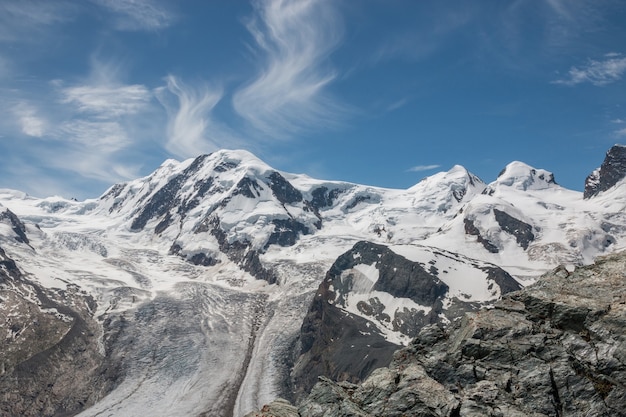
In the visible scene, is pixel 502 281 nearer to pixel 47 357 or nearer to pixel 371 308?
pixel 371 308

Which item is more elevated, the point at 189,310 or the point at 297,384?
the point at 189,310

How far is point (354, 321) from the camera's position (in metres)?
158

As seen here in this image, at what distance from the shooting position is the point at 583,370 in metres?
21.4

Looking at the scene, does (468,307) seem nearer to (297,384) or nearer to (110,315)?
(297,384)

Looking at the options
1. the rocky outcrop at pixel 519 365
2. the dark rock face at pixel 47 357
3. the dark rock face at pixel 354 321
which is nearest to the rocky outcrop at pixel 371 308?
the dark rock face at pixel 354 321

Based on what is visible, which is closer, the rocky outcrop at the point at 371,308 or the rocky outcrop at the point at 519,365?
the rocky outcrop at the point at 519,365

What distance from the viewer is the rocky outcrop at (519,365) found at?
20.8m

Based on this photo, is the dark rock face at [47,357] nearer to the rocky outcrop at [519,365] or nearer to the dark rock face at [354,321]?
the dark rock face at [354,321]

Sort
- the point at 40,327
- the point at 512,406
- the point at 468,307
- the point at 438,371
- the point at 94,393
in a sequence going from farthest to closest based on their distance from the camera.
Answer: the point at 40,327
the point at 468,307
the point at 94,393
the point at 438,371
the point at 512,406

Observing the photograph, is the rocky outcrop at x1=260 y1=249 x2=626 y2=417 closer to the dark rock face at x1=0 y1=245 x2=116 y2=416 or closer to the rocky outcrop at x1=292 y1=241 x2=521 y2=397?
the rocky outcrop at x1=292 y1=241 x2=521 y2=397

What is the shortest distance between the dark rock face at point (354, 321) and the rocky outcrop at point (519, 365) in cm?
9989

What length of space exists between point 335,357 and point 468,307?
140 feet

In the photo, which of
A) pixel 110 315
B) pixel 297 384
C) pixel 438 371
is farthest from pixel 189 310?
pixel 438 371

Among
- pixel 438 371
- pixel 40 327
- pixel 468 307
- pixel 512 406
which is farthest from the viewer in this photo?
pixel 40 327
